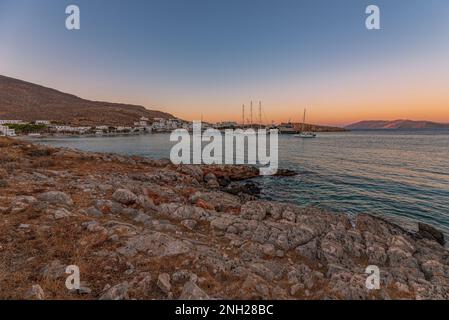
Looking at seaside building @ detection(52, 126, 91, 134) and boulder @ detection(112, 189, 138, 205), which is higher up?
seaside building @ detection(52, 126, 91, 134)

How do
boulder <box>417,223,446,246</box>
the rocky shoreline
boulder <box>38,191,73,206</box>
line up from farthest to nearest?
boulder <box>417,223,446,246</box>
boulder <box>38,191,73,206</box>
the rocky shoreline

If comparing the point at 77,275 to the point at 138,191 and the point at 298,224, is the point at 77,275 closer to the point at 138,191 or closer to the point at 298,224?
the point at 138,191

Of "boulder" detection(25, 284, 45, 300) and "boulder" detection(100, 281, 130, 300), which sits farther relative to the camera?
"boulder" detection(100, 281, 130, 300)

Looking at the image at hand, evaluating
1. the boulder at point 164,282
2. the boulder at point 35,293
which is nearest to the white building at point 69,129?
the boulder at point 35,293

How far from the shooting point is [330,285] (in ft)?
24.2

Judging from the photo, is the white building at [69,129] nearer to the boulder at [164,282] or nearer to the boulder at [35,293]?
the boulder at [35,293]

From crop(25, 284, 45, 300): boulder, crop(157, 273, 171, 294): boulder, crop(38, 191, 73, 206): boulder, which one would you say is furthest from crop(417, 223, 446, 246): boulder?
crop(38, 191, 73, 206): boulder

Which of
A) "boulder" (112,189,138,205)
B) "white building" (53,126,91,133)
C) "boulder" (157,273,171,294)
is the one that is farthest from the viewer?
"white building" (53,126,91,133)

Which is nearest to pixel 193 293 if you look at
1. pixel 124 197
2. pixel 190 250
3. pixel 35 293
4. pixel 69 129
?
pixel 190 250

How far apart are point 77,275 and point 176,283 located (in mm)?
3009

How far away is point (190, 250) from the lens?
28.2ft

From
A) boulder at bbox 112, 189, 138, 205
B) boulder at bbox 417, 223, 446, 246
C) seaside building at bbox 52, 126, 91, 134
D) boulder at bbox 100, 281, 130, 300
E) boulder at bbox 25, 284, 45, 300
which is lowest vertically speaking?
boulder at bbox 417, 223, 446, 246

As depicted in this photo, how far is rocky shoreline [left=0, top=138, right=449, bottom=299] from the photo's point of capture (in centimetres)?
679

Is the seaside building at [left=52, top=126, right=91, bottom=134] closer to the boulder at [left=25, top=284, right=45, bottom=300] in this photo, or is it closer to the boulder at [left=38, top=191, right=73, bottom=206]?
the boulder at [left=38, top=191, right=73, bottom=206]
